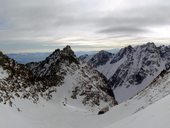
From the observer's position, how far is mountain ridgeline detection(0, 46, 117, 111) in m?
61.9

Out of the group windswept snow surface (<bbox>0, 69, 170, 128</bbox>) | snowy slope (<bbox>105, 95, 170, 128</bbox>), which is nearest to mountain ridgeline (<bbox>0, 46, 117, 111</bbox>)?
windswept snow surface (<bbox>0, 69, 170, 128</bbox>)

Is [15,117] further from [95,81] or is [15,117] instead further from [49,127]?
[95,81]

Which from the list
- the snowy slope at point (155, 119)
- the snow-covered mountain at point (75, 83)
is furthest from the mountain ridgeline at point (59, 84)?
the snowy slope at point (155, 119)

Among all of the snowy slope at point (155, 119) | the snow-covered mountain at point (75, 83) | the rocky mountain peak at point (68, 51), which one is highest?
the rocky mountain peak at point (68, 51)

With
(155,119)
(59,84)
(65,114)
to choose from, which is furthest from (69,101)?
(155,119)

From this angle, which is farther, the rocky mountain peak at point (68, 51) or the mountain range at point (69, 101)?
the rocky mountain peak at point (68, 51)

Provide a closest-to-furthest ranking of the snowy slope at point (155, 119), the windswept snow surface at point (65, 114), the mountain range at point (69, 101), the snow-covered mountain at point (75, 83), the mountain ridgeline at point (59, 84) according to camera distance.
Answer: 1. the snowy slope at point (155, 119)
2. the mountain range at point (69, 101)
3. the windswept snow surface at point (65, 114)
4. the mountain ridgeline at point (59, 84)
5. the snow-covered mountain at point (75, 83)

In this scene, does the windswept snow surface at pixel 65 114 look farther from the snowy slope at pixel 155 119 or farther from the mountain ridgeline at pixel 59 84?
the snowy slope at pixel 155 119

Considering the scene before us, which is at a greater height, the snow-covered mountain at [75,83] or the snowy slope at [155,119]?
the snowy slope at [155,119]

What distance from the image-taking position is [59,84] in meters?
99.3

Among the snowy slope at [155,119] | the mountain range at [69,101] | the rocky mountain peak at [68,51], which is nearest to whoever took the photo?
the snowy slope at [155,119]

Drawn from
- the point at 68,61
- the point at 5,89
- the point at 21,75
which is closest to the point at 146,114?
the point at 5,89

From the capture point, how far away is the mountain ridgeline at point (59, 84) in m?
61.9

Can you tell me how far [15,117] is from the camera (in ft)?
151
